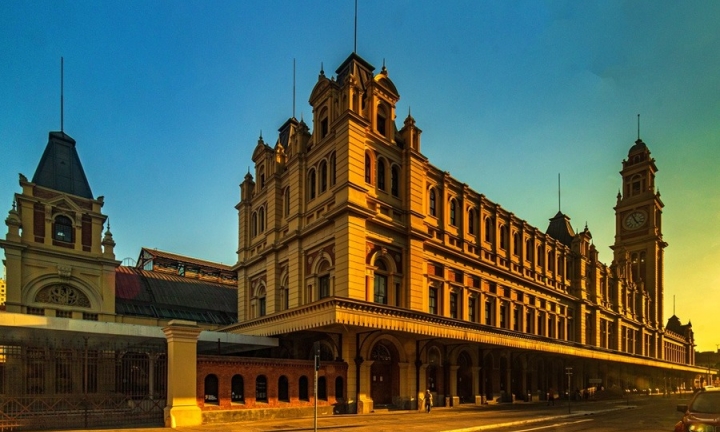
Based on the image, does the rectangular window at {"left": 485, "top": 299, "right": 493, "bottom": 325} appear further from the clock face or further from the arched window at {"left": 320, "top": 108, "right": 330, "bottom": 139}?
the clock face

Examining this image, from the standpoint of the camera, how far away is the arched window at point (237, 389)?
2147 centimetres

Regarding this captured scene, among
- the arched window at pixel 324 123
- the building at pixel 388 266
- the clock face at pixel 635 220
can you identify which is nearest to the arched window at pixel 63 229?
the building at pixel 388 266

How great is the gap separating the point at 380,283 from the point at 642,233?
225ft

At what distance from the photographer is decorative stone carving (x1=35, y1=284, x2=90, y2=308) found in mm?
35250

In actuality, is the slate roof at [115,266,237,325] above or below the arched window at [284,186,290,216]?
below

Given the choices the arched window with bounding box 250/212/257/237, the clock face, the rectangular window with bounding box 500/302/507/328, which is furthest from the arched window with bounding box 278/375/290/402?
the clock face

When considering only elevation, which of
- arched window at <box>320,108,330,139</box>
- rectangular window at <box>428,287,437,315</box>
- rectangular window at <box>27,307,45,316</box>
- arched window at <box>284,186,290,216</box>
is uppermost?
arched window at <box>320,108,330,139</box>

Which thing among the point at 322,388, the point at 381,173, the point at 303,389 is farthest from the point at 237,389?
the point at 381,173

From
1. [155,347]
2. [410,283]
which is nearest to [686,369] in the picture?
[410,283]

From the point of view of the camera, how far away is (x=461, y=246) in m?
35.9

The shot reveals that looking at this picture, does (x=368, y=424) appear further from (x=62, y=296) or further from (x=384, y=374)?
(x=62, y=296)

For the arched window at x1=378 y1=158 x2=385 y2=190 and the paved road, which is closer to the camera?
the paved road

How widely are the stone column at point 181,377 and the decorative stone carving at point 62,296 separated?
Result: 72.5 ft

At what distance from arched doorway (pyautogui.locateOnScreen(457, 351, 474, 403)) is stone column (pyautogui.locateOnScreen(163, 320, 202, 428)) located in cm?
2107
